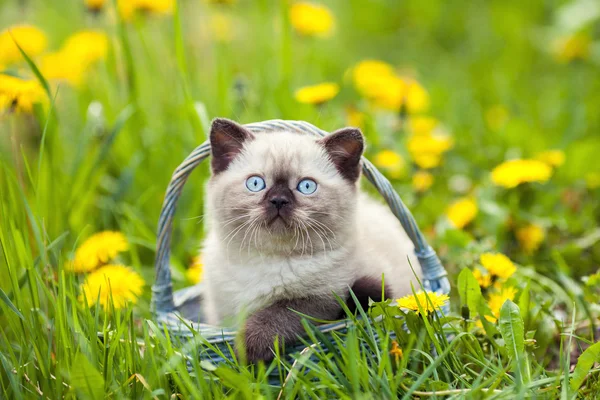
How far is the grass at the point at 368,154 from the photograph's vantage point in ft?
5.54

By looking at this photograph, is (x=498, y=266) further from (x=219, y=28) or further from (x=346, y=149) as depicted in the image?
(x=219, y=28)

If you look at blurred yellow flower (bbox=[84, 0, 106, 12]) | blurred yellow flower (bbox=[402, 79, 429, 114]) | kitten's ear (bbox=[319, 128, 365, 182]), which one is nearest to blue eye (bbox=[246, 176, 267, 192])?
kitten's ear (bbox=[319, 128, 365, 182])

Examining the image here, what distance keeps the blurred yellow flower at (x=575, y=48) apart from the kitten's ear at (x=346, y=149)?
9.84 feet

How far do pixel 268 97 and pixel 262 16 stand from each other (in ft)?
2.81

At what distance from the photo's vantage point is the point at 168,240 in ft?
6.87

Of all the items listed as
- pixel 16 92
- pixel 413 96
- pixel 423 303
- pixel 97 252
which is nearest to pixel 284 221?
pixel 423 303

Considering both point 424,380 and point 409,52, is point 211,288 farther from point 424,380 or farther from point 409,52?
point 409,52

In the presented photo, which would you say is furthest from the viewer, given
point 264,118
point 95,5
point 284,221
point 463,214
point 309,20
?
point 309,20

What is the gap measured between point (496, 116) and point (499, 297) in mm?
2302

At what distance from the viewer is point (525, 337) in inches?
73.2

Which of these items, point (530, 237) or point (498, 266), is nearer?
point (498, 266)

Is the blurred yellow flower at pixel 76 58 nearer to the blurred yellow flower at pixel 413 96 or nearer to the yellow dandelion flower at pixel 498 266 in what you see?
the blurred yellow flower at pixel 413 96

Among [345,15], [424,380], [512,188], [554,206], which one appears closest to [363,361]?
[424,380]

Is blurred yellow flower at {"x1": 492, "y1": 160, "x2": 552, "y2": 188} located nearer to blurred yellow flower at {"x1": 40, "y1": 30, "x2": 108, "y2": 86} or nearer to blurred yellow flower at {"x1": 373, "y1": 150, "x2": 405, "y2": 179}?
blurred yellow flower at {"x1": 373, "y1": 150, "x2": 405, "y2": 179}
